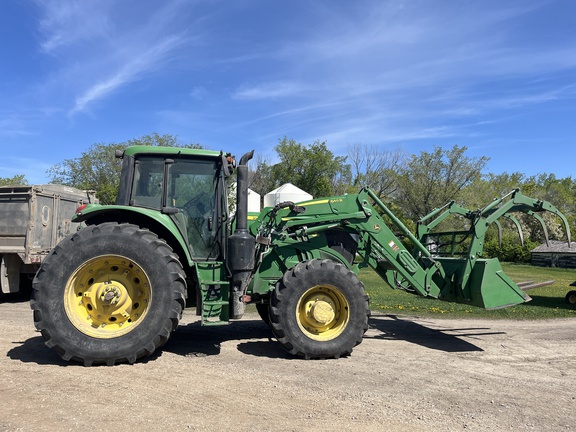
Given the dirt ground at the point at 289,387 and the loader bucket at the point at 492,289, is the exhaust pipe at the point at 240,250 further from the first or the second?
the loader bucket at the point at 492,289

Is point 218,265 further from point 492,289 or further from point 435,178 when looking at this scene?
point 435,178

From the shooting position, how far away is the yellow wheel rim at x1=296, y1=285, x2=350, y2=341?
237 inches

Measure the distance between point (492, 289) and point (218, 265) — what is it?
4171 millimetres

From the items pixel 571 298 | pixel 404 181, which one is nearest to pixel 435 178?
pixel 404 181

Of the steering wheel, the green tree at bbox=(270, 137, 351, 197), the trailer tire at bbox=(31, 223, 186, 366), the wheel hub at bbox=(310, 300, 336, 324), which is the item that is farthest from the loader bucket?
the green tree at bbox=(270, 137, 351, 197)

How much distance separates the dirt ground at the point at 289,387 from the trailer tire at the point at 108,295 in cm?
29

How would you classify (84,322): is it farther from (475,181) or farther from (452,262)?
(475,181)

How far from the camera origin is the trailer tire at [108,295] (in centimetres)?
519

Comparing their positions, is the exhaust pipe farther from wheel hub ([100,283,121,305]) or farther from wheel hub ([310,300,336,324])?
wheel hub ([100,283,121,305])

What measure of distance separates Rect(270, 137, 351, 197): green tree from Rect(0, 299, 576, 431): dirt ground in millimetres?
43914

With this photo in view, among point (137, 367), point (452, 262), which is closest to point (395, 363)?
point (452, 262)

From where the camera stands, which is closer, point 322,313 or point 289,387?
point 289,387

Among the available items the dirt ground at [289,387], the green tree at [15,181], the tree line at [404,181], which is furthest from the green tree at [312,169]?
the dirt ground at [289,387]

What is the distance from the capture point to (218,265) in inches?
236
